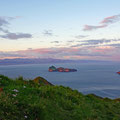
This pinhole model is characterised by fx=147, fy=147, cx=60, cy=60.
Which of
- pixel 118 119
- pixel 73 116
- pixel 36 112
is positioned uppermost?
pixel 36 112

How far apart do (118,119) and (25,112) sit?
738cm

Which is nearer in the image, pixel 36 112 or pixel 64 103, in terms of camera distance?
pixel 36 112

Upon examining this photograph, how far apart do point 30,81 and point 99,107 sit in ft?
23.9

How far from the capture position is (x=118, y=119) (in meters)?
10.9

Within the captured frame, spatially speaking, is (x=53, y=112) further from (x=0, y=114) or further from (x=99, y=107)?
(x=99, y=107)

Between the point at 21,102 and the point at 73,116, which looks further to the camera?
the point at 73,116

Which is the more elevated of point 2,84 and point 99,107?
point 2,84

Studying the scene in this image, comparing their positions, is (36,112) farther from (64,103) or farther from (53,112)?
(64,103)

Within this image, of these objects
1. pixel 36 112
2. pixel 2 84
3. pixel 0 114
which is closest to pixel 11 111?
pixel 0 114

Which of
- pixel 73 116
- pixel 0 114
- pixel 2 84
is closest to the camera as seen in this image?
pixel 0 114

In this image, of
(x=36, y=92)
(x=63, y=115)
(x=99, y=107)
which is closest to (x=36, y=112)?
(x=63, y=115)

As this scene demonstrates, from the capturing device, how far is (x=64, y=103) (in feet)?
34.3

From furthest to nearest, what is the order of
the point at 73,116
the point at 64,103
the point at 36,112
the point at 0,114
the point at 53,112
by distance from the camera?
the point at 64,103 → the point at 73,116 → the point at 53,112 → the point at 36,112 → the point at 0,114

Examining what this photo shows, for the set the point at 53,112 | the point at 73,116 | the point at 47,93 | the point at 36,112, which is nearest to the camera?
the point at 36,112
